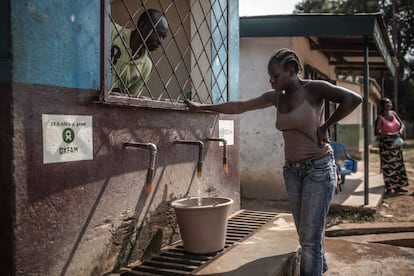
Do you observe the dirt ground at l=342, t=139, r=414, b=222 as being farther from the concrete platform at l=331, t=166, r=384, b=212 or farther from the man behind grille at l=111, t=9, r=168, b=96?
the man behind grille at l=111, t=9, r=168, b=96

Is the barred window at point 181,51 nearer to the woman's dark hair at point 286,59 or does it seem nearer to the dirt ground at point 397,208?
the woman's dark hair at point 286,59

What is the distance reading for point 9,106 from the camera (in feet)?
6.60

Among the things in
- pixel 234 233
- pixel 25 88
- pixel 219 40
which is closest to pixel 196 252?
pixel 234 233

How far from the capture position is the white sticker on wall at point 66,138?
7.23ft

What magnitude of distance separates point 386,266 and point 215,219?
1.68 m

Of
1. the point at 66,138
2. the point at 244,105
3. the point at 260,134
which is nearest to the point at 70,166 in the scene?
the point at 66,138

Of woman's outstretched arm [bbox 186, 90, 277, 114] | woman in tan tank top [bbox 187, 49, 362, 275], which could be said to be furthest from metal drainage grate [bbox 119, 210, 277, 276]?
woman's outstretched arm [bbox 186, 90, 277, 114]

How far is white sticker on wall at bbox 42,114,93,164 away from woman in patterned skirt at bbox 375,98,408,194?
6.15 metres

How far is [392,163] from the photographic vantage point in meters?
7.49

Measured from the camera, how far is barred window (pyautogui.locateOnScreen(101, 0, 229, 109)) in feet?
10.5

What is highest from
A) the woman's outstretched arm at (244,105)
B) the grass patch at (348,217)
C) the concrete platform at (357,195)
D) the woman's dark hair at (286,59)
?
the woman's dark hair at (286,59)

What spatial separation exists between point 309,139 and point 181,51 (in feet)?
6.05

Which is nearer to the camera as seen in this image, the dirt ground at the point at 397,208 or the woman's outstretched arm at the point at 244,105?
the woman's outstretched arm at the point at 244,105

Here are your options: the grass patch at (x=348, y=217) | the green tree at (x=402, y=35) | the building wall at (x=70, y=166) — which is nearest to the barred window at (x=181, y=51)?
the building wall at (x=70, y=166)
